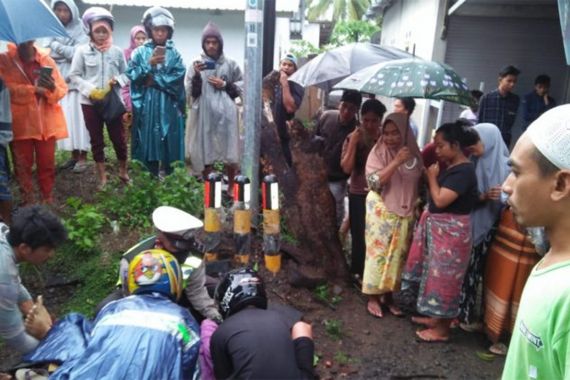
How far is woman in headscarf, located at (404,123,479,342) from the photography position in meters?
3.32

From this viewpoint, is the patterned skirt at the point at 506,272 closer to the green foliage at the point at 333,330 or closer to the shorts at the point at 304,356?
the green foliage at the point at 333,330

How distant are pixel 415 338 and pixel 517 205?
2716 millimetres

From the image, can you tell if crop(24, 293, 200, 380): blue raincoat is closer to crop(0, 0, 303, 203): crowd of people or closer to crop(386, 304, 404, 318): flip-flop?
crop(386, 304, 404, 318): flip-flop

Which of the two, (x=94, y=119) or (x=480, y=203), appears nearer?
(x=480, y=203)

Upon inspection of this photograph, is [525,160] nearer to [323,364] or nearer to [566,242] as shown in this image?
[566,242]

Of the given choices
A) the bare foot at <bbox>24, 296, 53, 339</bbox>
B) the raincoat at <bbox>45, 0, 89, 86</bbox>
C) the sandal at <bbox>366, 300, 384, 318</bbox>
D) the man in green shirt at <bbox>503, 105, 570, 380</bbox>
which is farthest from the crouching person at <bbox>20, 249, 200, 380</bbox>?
the raincoat at <bbox>45, 0, 89, 86</bbox>

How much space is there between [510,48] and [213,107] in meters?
5.46

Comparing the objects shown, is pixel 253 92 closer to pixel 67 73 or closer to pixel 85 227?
pixel 85 227

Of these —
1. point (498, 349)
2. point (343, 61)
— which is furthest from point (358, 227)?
point (343, 61)

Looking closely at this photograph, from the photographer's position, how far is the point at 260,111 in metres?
4.30

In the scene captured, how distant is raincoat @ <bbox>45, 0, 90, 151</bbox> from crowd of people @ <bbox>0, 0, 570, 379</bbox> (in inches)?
0.7

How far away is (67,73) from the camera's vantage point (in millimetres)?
5637

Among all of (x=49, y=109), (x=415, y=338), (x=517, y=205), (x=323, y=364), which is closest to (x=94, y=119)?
(x=49, y=109)

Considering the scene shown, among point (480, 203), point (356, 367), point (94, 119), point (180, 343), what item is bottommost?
point (356, 367)
